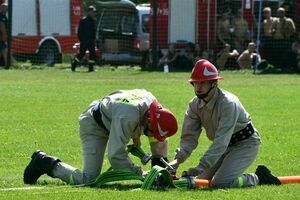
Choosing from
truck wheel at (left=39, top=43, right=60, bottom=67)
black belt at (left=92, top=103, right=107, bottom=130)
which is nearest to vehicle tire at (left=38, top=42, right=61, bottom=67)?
truck wheel at (left=39, top=43, right=60, bottom=67)

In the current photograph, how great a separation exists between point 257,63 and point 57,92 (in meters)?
9.39

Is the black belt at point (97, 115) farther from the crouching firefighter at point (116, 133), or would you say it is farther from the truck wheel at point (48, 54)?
the truck wheel at point (48, 54)

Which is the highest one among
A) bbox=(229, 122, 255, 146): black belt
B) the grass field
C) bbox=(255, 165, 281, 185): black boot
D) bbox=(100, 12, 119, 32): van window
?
bbox=(100, 12, 119, 32): van window

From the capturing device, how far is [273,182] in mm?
9789

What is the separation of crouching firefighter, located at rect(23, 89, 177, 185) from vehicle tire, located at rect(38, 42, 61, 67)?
71.7 feet

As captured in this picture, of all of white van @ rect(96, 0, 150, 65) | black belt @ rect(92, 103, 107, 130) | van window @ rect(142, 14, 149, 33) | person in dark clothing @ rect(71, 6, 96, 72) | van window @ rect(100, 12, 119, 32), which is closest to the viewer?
black belt @ rect(92, 103, 107, 130)

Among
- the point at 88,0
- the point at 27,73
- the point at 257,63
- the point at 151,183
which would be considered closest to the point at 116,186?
the point at 151,183

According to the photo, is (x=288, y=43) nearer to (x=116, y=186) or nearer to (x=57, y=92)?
(x=57, y=92)

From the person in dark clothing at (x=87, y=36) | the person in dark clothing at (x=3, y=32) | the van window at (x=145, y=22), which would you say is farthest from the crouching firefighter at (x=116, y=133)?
the van window at (x=145, y=22)

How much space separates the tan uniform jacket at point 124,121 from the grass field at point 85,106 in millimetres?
370

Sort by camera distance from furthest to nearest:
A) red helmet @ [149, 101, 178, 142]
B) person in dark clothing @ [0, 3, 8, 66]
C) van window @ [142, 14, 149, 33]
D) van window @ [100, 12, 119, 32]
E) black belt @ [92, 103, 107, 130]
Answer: van window @ [100, 12, 119, 32], van window @ [142, 14, 149, 33], person in dark clothing @ [0, 3, 8, 66], black belt @ [92, 103, 107, 130], red helmet @ [149, 101, 178, 142]

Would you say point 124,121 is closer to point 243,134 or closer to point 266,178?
point 243,134

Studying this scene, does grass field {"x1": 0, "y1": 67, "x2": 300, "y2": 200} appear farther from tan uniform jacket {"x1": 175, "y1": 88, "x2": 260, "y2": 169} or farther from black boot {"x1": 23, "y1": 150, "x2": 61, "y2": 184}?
tan uniform jacket {"x1": 175, "y1": 88, "x2": 260, "y2": 169}

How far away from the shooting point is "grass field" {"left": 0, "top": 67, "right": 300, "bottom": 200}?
902cm
